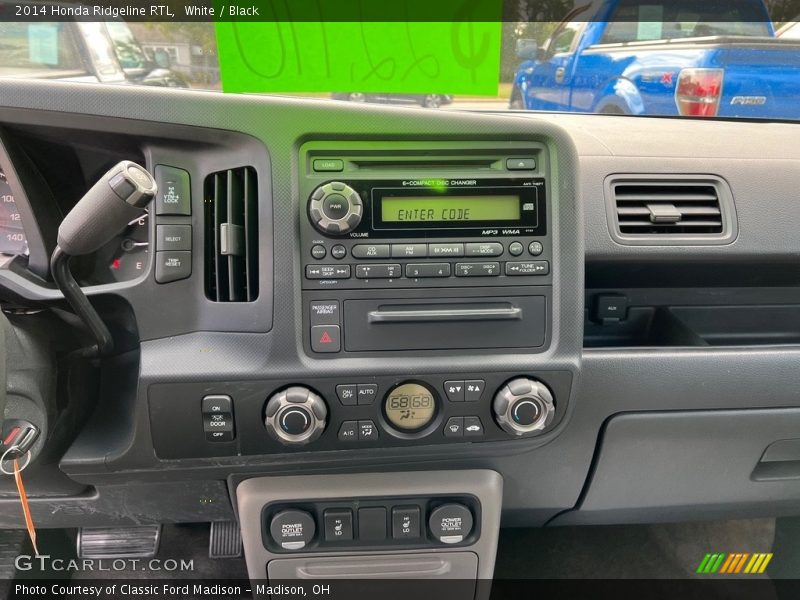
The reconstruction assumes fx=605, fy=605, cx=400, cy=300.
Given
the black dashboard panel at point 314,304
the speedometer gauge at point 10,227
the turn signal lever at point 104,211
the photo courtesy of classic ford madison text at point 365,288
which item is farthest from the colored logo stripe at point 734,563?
the speedometer gauge at point 10,227

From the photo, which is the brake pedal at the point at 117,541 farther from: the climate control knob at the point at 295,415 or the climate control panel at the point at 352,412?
the climate control knob at the point at 295,415

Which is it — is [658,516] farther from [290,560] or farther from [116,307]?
[116,307]

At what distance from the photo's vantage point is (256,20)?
2.95ft

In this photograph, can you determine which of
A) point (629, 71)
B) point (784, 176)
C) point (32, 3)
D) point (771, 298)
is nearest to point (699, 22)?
point (629, 71)

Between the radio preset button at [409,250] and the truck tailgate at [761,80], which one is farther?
the truck tailgate at [761,80]

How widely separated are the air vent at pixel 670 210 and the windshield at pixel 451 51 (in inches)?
13.7

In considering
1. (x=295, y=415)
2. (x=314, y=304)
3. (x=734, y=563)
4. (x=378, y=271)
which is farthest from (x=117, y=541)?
(x=734, y=563)

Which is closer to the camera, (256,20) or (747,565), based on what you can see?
(256,20)

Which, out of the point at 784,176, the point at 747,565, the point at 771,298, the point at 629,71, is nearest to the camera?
the point at 784,176

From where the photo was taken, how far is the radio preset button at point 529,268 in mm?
1042

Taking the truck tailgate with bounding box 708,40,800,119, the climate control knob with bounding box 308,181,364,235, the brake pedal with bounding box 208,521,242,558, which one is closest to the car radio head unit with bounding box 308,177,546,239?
the climate control knob with bounding box 308,181,364,235

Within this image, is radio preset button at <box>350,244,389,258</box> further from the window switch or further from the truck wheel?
the truck wheel

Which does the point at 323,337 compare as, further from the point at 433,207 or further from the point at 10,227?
the point at 10,227

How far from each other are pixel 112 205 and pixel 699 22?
1.36m
